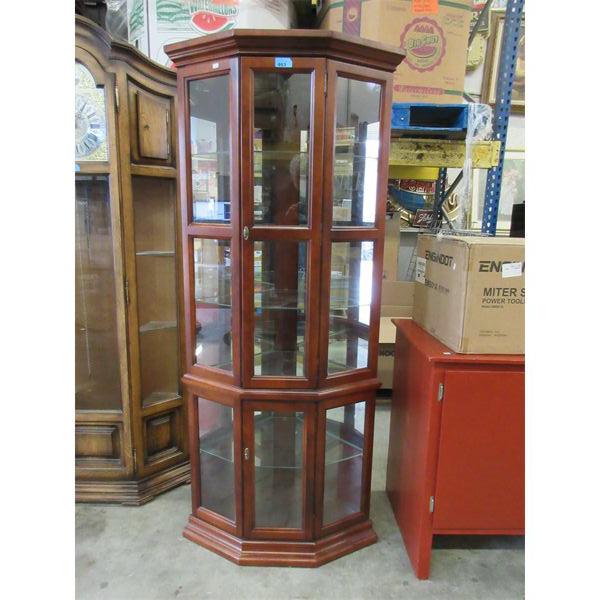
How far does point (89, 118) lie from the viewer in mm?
1698

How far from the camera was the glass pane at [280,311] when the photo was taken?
1.61 meters

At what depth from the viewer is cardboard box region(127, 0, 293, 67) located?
2020 millimetres

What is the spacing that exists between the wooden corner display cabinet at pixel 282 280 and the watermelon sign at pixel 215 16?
78 cm

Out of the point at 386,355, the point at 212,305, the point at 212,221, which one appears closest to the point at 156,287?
the point at 212,305

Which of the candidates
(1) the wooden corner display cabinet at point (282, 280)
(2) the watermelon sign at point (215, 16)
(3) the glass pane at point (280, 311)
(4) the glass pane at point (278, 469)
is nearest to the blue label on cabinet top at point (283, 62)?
(1) the wooden corner display cabinet at point (282, 280)

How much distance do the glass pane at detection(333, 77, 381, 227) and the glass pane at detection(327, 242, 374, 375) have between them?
5.1 inches

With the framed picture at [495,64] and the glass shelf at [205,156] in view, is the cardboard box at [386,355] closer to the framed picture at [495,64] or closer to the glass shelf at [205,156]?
the glass shelf at [205,156]

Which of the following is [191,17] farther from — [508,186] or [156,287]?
[508,186]

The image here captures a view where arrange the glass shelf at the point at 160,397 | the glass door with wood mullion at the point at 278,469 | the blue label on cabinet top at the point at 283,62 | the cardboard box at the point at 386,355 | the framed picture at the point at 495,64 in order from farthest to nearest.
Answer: the framed picture at the point at 495,64, the cardboard box at the point at 386,355, the glass shelf at the point at 160,397, the glass door with wood mullion at the point at 278,469, the blue label on cabinet top at the point at 283,62

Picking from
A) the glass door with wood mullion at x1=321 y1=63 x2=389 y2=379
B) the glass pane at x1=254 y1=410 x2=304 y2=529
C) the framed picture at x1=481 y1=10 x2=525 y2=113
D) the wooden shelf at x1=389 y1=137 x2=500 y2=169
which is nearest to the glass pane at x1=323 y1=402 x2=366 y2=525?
the glass pane at x1=254 y1=410 x2=304 y2=529

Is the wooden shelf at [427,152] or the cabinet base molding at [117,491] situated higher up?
the wooden shelf at [427,152]

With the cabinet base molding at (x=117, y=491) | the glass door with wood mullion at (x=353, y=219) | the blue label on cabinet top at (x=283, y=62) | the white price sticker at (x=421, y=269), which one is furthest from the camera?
the cabinet base molding at (x=117, y=491)

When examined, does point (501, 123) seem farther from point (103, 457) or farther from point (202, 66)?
point (103, 457)

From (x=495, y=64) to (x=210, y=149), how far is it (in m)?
2.99
